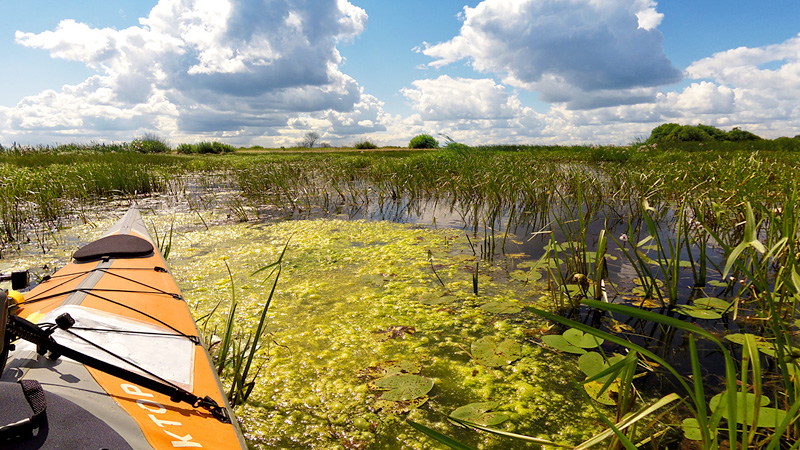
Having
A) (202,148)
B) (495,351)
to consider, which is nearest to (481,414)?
(495,351)

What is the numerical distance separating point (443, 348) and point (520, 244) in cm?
202

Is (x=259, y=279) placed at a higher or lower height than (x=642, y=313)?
lower

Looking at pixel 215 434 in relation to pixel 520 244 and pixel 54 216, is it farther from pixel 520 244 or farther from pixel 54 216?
pixel 54 216

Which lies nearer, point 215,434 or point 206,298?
point 215,434

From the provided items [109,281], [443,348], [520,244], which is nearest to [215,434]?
[443,348]

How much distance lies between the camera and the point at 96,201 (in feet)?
20.5

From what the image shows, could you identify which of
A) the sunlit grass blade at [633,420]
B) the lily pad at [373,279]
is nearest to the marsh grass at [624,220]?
the sunlit grass blade at [633,420]

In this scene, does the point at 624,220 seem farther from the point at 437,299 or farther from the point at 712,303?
the point at 437,299

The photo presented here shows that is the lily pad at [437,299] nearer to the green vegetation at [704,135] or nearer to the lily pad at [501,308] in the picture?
the lily pad at [501,308]

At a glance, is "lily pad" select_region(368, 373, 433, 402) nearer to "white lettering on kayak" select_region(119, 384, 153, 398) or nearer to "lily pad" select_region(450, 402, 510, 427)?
"lily pad" select_region(450, 402, 510, 427)

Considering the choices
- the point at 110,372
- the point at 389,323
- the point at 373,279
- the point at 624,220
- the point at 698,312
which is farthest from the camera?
the point at 624,220

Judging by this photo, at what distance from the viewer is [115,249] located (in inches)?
92.1

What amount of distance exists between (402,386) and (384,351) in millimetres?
347

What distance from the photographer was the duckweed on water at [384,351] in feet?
4.68
